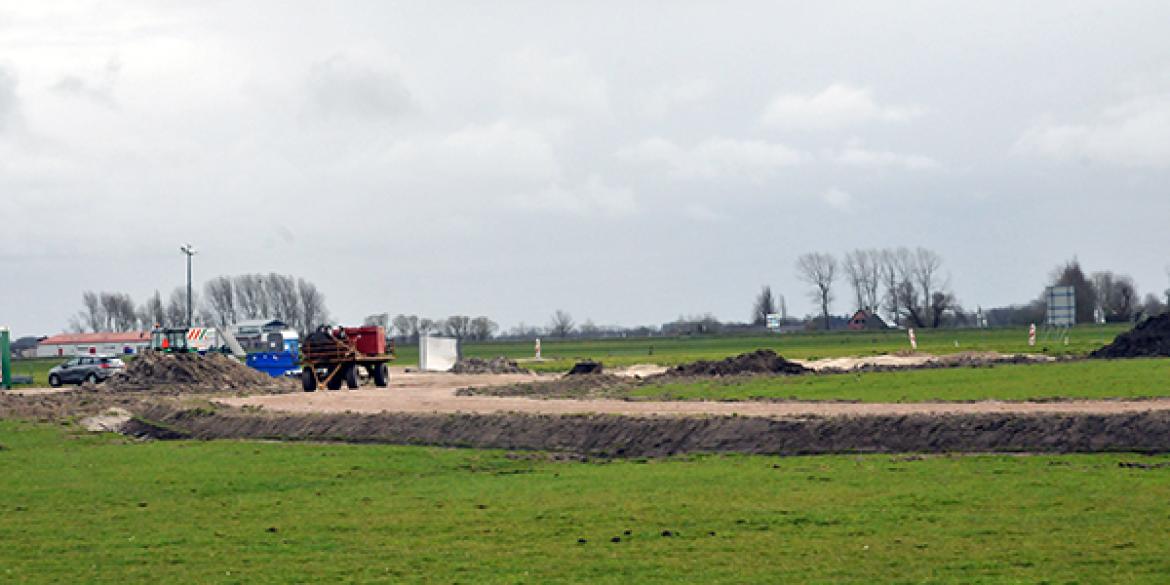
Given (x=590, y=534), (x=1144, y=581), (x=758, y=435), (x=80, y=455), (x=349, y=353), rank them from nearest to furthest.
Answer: (x=1144, y=581) < (x=590, y=534) < (x=758, y=435) < (x=80, y=455) < (x=349, y=353)

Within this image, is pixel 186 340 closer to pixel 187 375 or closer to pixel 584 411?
pixel 187 375

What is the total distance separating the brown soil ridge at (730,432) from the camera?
26531mm

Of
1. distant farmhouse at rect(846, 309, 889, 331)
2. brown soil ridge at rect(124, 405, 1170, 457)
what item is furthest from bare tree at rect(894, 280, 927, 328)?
brown soil ridge at rect(124, 405, 1170, 457)

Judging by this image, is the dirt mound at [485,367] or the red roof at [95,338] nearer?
the dirt mound at [485,367]

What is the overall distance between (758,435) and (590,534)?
458 inches

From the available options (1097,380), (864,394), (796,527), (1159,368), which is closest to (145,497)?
(796,527)

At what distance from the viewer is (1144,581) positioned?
13867 millimetres

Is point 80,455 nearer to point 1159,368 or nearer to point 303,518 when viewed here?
point 303,518

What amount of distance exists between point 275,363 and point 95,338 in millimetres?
122054

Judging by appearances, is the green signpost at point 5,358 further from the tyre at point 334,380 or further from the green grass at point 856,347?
the green grass at point 856,347

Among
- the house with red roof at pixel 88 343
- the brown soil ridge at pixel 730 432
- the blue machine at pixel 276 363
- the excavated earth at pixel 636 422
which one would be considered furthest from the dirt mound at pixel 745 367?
the house with red roof at pixel 88 343

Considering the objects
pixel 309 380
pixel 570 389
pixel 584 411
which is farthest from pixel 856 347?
pixel 584 411

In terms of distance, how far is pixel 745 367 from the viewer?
2303 inches

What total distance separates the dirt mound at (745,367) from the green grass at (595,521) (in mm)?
29245
